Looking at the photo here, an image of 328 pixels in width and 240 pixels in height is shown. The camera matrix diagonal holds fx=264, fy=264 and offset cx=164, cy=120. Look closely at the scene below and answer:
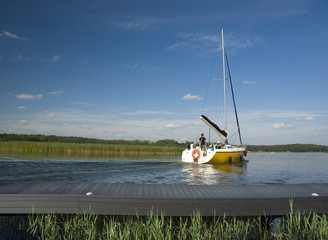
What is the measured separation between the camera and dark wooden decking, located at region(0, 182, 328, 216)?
507 centimetres

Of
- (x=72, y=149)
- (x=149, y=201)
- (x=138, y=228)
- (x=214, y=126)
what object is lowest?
(x=138, y=228)

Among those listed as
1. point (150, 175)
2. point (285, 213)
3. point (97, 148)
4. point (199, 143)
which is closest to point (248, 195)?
point (285, 213)

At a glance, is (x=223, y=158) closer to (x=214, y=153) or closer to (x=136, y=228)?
(x=214, y=153)

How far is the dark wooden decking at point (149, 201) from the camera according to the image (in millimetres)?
5074

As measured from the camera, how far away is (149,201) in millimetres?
5141

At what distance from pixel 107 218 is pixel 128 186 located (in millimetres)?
1401

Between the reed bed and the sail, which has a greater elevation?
the sail

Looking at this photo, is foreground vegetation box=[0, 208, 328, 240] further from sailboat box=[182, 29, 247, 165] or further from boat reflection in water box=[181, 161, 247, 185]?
sailboat box=[182, 29, 247, 165]

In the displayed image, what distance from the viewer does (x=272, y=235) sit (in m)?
5.73

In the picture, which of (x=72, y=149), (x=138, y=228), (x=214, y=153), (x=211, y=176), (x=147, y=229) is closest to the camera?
(x=138, y=228)

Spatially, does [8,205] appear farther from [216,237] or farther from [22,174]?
[22,174]

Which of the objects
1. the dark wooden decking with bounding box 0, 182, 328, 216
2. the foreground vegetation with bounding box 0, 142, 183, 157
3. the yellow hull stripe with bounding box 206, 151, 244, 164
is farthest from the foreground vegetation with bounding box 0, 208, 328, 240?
the foreground vegetation with bounding box 0, 142, 183, 157

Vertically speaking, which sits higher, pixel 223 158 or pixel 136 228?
pixel 223 158

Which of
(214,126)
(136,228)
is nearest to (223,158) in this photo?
(214,126)
